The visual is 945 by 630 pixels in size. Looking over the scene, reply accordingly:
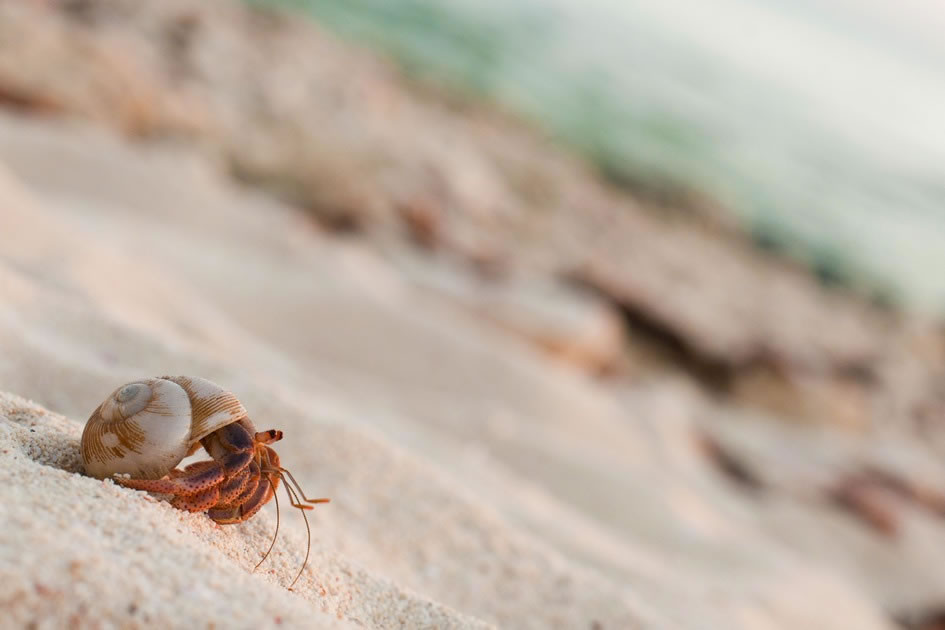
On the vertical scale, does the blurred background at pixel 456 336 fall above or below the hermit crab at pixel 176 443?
below

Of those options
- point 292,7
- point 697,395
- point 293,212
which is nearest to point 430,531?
point 293,212

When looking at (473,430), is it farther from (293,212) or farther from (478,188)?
(478,188)

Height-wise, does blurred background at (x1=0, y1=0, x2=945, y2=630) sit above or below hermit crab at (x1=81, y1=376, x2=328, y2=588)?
below

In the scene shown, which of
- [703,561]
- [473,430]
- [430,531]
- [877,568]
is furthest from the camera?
[877,568]

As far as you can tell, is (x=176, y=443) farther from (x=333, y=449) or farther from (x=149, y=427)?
(x=333, y=449)

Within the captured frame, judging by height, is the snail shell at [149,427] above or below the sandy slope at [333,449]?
above
